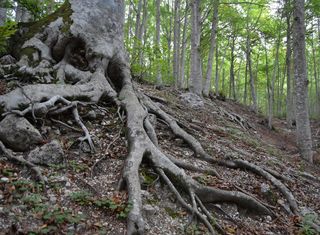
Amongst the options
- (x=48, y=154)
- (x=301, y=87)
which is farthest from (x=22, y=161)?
(x=301, y=87)

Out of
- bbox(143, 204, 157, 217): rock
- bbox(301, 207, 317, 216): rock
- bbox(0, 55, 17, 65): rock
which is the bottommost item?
bbox(301, 207, 317, 216): rock

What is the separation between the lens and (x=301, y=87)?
8.65m

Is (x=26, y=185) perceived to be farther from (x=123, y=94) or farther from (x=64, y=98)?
(x=123, y=94)

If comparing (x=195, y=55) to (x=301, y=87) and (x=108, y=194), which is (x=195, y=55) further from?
(x=108, y=194)

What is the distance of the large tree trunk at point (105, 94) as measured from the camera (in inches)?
159

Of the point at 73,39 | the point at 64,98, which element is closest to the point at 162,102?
the point at 73,39

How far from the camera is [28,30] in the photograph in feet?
21.1

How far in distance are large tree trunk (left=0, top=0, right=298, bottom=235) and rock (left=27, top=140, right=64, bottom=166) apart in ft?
0.58

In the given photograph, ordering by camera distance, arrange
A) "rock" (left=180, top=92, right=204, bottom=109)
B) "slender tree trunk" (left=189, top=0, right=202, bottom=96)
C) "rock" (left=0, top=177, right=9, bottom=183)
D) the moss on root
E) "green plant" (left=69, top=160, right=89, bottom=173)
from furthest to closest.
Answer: "slender tree trunk" (left=189, top=0, right=202, bottom=96) → "rock" (left=180, top=92, right=204, bottom=109) → the moss on root → "green plant" (left=69, top=160, right=89, bottom=173) → "rock" (left=0, top=177, right=9, bottom=183)

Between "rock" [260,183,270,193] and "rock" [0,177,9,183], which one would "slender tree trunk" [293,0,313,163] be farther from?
"rock" [0,177,9,183]

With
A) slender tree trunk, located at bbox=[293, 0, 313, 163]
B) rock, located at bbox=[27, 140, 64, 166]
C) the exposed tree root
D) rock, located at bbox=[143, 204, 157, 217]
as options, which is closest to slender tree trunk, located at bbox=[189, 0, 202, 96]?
slender tree trunk, located at bbox=[293, 0, 313, 163]

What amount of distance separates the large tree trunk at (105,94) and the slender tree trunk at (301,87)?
155 inches

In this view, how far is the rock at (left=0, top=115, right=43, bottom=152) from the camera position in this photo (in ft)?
13.1

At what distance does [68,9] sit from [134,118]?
3149mm
